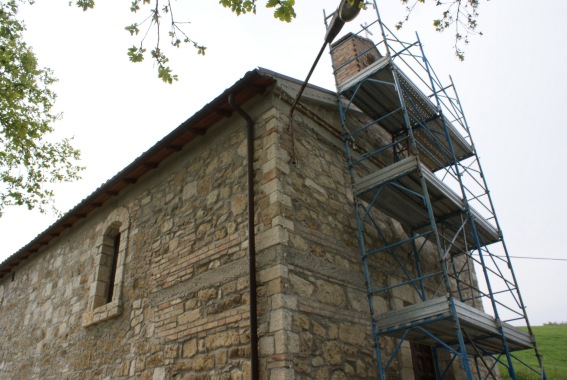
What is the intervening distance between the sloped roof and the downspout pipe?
0.28 metres

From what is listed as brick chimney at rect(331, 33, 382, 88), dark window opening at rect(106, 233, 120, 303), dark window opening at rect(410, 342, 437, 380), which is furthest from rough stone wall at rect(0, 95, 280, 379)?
brick chimney at rect(331, 33, 382, 88)

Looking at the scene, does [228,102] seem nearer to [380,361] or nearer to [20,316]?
[380,361]

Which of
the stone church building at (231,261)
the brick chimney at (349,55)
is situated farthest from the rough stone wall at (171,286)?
the brick chimney at (349,55)

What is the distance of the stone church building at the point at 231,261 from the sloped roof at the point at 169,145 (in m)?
0.03

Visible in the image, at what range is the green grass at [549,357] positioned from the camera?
10.7 meters

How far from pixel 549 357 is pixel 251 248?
14815 millimetres

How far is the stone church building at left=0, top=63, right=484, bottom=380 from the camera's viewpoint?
468 centimetres

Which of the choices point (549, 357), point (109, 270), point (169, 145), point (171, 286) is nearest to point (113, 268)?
point (109, 270)

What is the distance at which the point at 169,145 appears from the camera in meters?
6.67

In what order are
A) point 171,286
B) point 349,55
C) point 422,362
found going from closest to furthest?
1. point 171,286
2. point 422,362
3. point 349,55

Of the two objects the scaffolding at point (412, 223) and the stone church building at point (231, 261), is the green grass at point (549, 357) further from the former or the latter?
the stone church building at point (231, 261)

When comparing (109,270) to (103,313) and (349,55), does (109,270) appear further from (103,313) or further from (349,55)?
(349,55)

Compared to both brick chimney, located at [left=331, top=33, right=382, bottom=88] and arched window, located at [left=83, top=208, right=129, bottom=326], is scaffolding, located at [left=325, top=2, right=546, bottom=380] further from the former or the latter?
arched window, located at [left=83, top=208, right=129, bottom=326]

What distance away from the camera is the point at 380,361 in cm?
505
